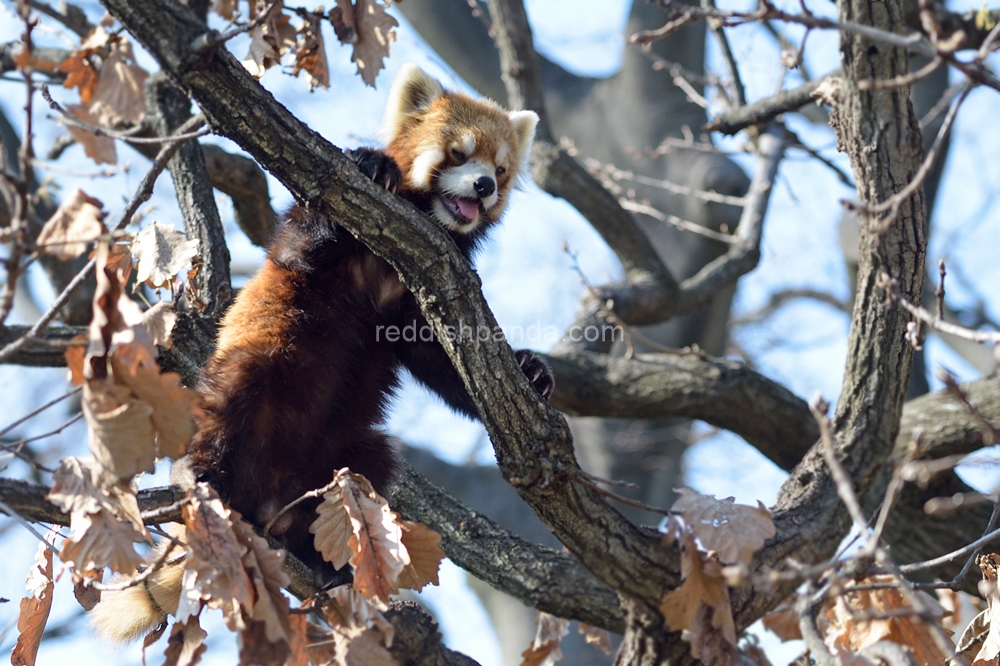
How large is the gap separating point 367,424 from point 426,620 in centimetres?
87

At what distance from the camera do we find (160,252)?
2.86 m

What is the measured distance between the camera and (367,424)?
3.44m

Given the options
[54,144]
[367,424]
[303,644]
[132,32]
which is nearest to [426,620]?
[303,644]

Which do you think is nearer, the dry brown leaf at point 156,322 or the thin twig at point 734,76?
the dry brown leaf at point 156,322

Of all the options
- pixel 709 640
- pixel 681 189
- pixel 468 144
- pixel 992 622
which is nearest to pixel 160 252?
pixel 468 144

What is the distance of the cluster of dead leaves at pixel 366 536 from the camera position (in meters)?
2.39

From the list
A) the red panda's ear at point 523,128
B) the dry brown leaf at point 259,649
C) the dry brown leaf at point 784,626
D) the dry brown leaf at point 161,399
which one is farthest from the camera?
the red panda's ear at point 523,128

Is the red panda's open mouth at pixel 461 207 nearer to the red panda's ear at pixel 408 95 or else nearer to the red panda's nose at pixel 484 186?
the red panda's nose at pixel 484 186

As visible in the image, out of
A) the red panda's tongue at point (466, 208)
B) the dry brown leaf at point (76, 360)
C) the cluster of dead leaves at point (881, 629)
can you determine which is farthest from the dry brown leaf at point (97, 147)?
the cluster of dead leaves at point (881, 629)

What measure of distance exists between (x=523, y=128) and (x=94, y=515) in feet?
10.5

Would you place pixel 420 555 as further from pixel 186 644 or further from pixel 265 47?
pixel 265 47

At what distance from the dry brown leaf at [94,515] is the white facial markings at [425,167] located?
6.95 ft

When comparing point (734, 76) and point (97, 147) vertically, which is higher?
point (734, 76)

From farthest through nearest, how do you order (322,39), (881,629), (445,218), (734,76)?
(734,76)
(445,218)
(322,39)
(881,629)
